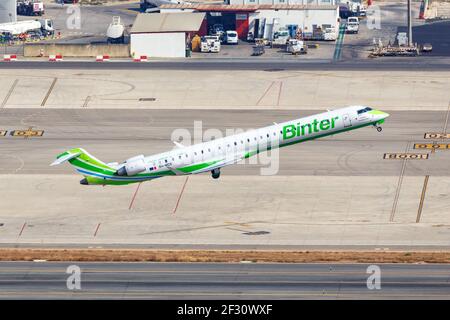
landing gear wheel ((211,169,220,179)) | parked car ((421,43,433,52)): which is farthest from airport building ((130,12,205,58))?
landing gear wheel ((211,169,220,179))

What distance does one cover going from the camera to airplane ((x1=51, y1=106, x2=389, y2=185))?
359 ft

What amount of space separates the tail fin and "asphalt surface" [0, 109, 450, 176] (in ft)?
58.9

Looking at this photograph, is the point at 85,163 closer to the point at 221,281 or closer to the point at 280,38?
the point at 221,281

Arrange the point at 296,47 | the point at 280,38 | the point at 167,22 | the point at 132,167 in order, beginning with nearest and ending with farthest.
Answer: the point at 132,167 → the point at 296,47 → the point at 167,22 → the point at 280,38

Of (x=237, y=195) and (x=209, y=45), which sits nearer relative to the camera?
(x=237, y=195)

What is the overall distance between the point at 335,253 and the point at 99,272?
64.9 feet

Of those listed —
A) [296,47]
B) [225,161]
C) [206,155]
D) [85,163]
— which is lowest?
[296,47]

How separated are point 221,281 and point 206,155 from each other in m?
28.8

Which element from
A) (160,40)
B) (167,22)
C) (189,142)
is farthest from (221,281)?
(167,22)

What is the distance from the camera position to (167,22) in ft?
632

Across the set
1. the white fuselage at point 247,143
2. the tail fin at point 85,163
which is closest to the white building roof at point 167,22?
the white fuselage at point 247,143

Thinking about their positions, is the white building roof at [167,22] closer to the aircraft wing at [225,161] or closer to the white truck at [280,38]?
the white truck at [280,38]

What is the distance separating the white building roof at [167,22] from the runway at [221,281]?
104m

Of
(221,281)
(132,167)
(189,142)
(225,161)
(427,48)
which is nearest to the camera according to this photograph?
(221,281)
